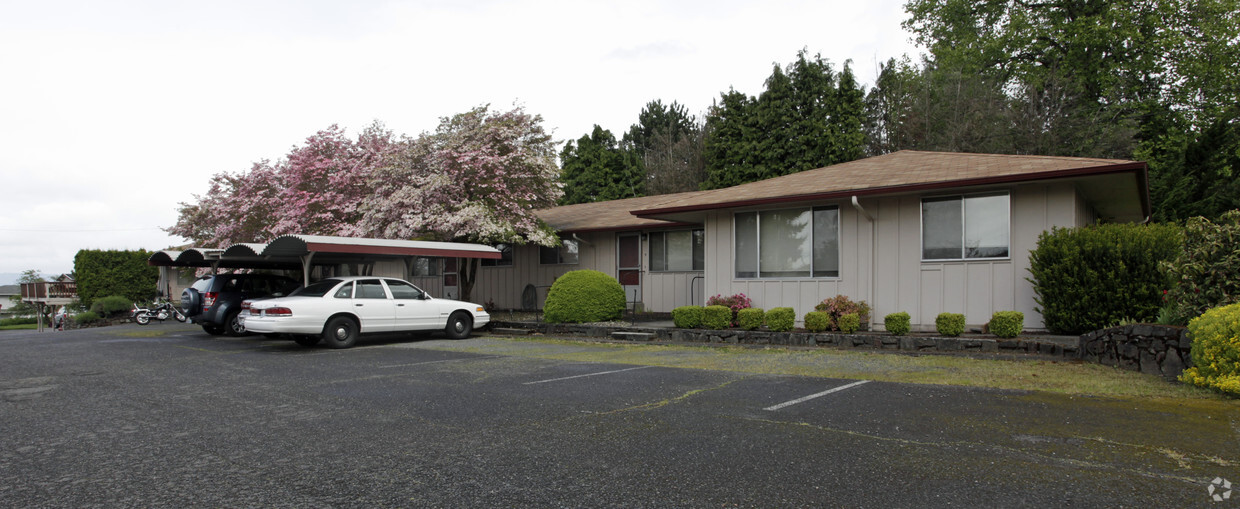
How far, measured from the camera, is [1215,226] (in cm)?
818

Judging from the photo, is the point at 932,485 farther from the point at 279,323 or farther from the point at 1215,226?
the point at 279,323

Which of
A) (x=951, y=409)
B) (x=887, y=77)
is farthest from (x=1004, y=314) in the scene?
(x=887, y=77)

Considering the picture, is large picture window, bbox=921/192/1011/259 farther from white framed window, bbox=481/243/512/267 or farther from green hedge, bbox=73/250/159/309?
green hedge, bbox=73/250/159/309

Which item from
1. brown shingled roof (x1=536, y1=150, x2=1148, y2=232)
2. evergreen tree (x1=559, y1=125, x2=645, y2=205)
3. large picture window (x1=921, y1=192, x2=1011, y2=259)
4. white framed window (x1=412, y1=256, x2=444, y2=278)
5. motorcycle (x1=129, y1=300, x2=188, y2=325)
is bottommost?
motorcycle (x1=129, y1=300, x2=188, y2=325)

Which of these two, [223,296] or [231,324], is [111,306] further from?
[223,296]

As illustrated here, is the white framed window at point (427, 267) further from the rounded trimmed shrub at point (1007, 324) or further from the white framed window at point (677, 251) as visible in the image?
the rounded trimmed shrub at point (1007, 324)

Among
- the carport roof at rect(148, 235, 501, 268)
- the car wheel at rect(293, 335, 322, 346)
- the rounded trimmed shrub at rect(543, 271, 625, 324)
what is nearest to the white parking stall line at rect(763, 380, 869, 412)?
the rounded trimmed shrub at rect(543, 271, 625, 324)

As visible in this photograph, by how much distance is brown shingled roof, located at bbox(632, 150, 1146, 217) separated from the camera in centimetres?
1086

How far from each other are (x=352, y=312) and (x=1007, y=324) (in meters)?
11.1

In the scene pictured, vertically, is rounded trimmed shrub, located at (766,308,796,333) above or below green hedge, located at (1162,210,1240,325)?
below

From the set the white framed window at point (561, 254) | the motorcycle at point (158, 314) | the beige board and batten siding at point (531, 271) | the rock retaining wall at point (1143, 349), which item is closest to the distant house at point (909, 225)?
the rock retaining wall at point (1143, 349)

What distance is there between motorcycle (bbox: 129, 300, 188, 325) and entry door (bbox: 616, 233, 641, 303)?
1469cm

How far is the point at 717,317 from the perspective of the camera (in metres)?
12.9

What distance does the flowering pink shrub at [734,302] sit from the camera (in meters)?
13.3
